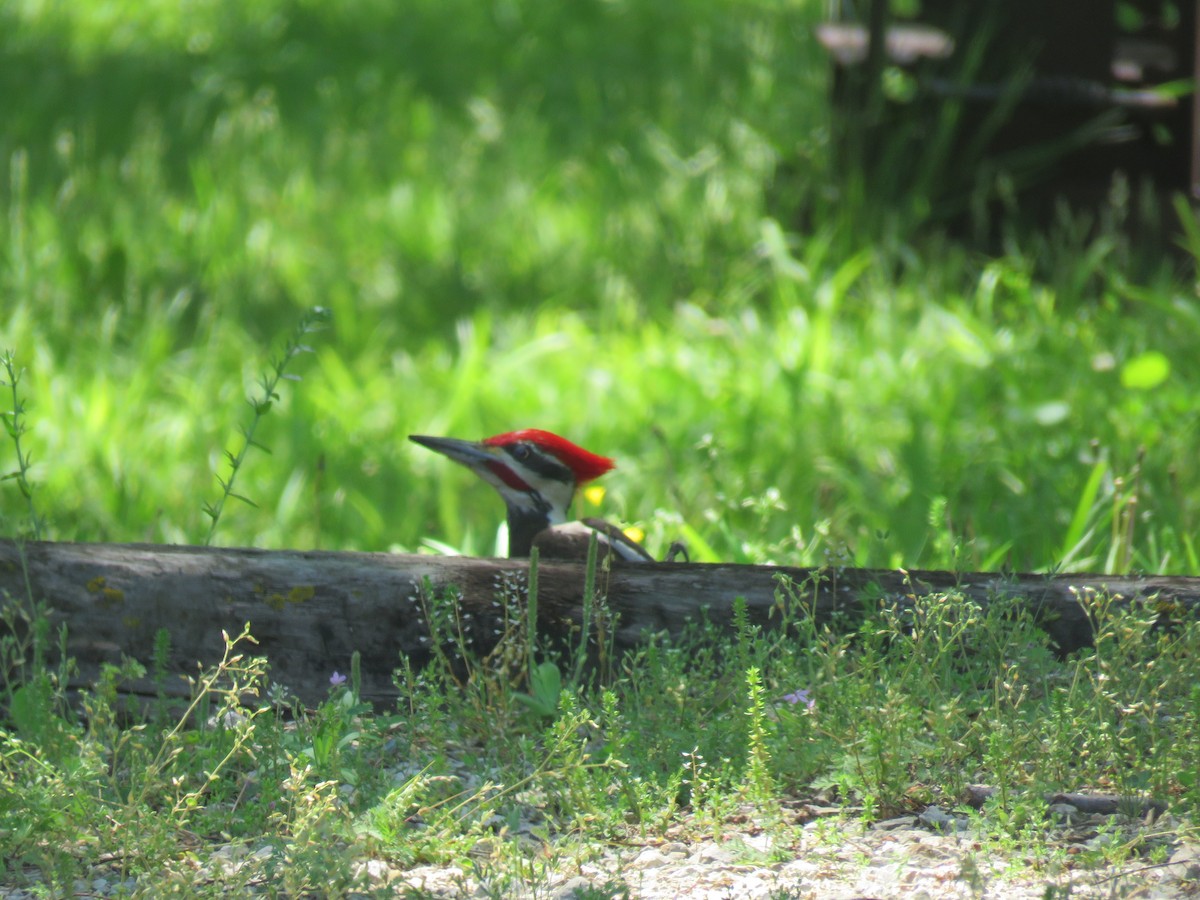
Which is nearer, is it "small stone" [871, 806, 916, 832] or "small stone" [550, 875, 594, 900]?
"small stone" [550, 875, 594, 900]

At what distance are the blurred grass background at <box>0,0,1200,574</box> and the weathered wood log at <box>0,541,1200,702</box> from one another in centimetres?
20

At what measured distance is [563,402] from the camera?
5.61 meters

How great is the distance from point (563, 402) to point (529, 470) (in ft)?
5.61

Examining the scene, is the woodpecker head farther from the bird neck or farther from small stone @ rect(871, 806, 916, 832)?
small stone @ rect(871, 806, 916, 832)

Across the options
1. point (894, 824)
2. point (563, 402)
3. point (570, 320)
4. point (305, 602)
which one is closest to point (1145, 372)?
point (563, 402)

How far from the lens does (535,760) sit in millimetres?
2537

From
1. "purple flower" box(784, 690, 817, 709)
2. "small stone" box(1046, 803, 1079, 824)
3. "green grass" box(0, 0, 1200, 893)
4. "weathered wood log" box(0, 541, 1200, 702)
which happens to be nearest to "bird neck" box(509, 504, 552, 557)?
"green grass" box(0, 0, 1200, 893)

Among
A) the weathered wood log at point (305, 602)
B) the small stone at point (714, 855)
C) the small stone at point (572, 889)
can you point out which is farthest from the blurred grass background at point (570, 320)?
the small stone at point (572, 889)

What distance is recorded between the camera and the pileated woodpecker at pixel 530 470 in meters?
3.88

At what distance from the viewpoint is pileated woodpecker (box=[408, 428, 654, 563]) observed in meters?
3.88

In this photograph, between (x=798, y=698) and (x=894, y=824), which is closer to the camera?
(x=894, y=824)

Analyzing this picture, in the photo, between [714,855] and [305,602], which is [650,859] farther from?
[305,602]

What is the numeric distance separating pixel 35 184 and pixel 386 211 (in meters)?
1.70

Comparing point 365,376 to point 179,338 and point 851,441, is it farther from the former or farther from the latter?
point 851,441
